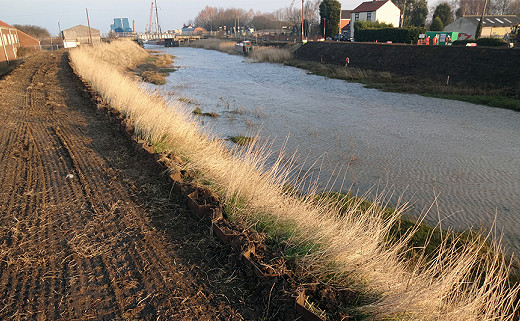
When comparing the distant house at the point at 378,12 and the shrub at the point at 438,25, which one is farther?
the distant house at the point at 378,12

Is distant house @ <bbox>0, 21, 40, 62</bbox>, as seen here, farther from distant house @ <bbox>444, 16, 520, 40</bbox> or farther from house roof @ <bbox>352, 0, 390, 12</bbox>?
distant house @ <bbox>444, 16, 520, 40</bbox>

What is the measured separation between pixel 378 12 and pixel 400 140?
149 ft

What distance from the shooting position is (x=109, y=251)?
10.8ft

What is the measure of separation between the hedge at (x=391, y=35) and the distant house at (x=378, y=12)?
12.8 m

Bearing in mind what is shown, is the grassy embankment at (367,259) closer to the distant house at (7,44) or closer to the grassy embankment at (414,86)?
the grassy embankment at (414,86)

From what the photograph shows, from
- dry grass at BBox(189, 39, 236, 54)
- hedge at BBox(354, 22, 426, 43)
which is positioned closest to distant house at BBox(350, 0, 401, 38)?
hedge at BBox(354, 22, 426, 43)

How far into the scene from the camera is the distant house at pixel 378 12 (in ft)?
164

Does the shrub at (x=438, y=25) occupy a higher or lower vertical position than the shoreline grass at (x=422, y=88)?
higher

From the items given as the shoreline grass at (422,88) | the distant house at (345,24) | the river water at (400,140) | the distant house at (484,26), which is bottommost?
the river water at (400,140)

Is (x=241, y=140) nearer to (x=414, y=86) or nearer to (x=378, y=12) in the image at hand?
(x=414, y=86)

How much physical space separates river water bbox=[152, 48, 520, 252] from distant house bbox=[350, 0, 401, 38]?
3414cm

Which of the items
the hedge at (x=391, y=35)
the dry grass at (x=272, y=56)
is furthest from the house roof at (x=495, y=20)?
the dry grass at (x=272, y=56)

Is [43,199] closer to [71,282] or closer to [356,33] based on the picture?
[71,282]

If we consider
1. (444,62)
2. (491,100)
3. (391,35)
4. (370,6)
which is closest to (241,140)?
(491,100)
